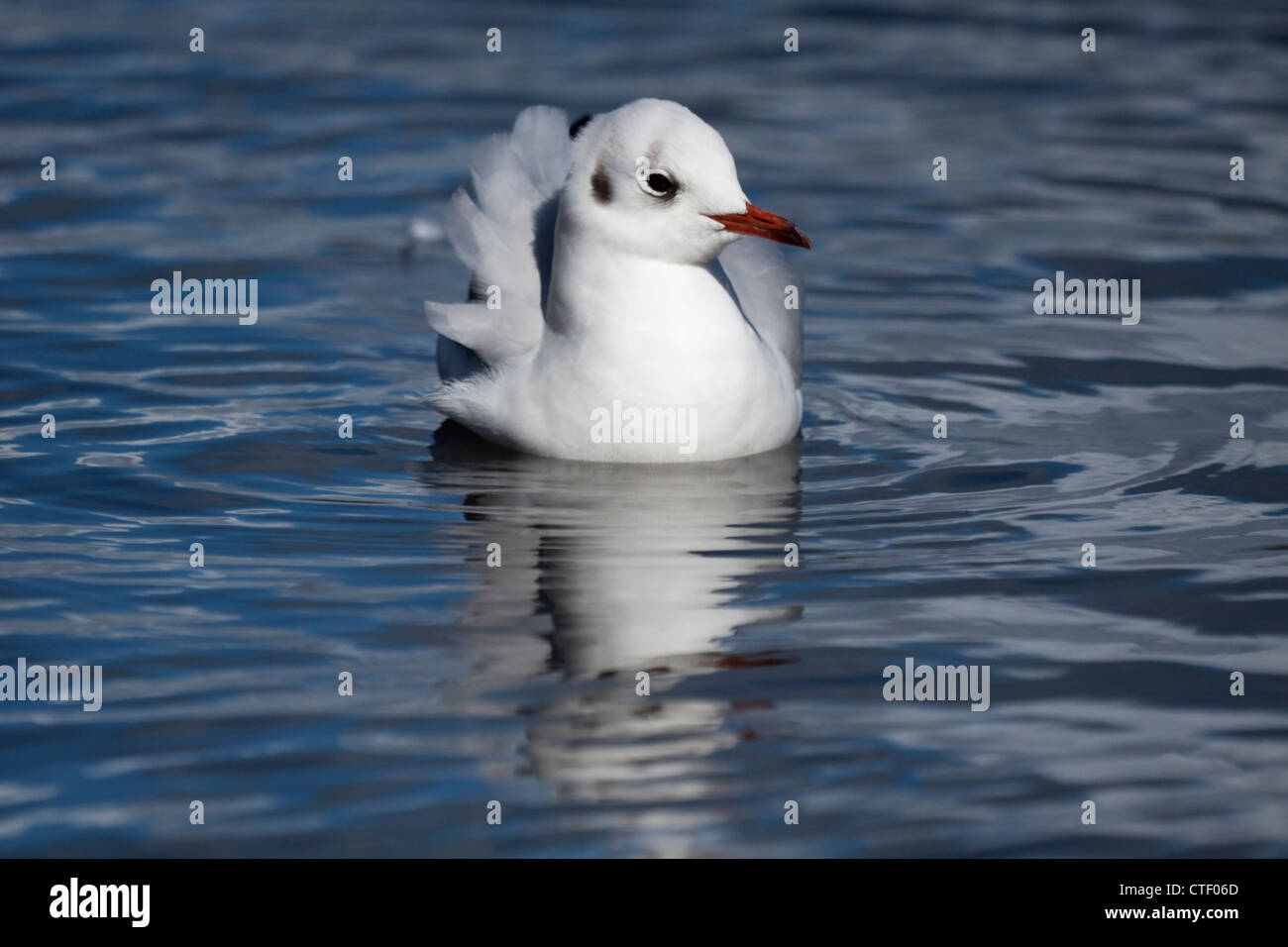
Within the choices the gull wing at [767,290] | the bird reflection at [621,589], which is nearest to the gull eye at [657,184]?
the gull wing at [767,290]

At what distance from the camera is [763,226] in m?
7.72

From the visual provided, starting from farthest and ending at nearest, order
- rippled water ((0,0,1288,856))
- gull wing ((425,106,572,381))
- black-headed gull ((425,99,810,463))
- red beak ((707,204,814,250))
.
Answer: gull wing ((425,106,572,381)) → black-headed gull ((425,99,810,463)) → red beak ((707,204,814,250)) → rippled water ((0,0,1288,856))

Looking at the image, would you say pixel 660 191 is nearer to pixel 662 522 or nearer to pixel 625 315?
pixel 625 315

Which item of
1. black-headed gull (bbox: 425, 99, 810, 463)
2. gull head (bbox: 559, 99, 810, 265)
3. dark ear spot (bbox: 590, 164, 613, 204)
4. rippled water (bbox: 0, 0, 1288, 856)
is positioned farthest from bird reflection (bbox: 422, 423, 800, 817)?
dark ear spot (bbox: 590, 164, 613, 204)

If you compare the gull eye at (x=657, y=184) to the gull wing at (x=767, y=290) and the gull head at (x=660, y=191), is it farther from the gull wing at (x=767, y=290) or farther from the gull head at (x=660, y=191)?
the gull wing at (x=767, y=290)

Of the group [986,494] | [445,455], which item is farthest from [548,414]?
[986,494]

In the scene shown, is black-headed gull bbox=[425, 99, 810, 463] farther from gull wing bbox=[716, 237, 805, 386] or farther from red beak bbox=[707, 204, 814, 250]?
gull wing bbox=[716, 237, 805, 386]

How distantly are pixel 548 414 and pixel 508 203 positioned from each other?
1.07 meters

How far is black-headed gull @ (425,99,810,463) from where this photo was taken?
7.82m

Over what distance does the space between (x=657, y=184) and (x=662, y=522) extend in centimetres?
131

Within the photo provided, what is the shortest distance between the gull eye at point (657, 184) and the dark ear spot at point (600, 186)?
161mm

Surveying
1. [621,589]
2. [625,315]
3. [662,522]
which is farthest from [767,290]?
[621,589]

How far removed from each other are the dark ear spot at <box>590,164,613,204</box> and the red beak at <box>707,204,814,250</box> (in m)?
0.43
